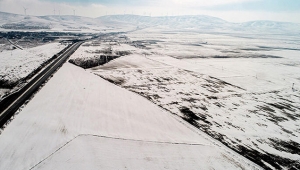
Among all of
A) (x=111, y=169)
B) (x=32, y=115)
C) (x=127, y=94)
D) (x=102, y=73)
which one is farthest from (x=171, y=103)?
(x=102, y=73)

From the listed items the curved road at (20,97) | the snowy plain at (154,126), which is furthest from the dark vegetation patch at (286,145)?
the curved road at (20,97)

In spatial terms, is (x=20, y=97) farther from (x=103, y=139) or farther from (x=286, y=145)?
(x=286, y=145)

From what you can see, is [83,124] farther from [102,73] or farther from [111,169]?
[102,73]

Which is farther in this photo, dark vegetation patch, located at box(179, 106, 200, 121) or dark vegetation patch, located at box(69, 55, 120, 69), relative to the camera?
dark vegetation patch, located at box(69, 55, 120, 69)

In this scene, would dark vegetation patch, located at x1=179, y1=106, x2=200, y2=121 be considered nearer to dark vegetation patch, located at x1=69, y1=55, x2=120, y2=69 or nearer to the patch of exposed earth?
the patch of exposed earth

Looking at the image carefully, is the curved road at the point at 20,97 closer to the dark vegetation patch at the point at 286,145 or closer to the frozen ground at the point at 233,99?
the frozen ground at the point at 233,99

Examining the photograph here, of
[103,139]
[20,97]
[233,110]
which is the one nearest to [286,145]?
[233,110]

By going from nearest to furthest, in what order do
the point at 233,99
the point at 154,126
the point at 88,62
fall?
the point at 154,126 → the point at 233,99 → the point at 88,62

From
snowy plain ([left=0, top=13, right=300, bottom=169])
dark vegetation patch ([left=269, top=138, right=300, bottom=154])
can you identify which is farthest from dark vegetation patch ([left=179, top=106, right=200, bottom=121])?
dark vegetation patch ([left=269, top=138, right=300, bottom=154])
